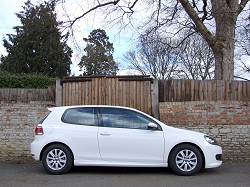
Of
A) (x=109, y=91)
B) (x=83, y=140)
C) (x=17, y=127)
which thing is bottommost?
(x=83, y=140)

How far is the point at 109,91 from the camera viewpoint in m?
9.21

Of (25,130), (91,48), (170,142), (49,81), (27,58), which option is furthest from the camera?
(91,48)

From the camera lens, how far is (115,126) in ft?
22.7

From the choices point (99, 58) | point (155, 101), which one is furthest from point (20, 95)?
point (99, 58)

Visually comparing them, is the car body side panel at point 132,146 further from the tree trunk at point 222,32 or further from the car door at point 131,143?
the tree trunk at point 222,32

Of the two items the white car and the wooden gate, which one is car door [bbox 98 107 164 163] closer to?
the white car

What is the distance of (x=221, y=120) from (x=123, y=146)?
11.6ft

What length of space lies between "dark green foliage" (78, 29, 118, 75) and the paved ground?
2273cm

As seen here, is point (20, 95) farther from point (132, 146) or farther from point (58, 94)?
point (132, 146)

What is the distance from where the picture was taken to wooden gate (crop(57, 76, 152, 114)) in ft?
29.9

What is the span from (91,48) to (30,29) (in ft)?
22.7

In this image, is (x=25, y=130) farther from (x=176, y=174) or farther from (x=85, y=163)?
(x=176, y=174)

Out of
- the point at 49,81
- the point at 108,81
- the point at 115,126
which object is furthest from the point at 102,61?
the point at 115,126

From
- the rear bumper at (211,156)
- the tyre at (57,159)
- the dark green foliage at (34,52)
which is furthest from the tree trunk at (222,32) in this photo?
the dark green foliage at (34,52)
